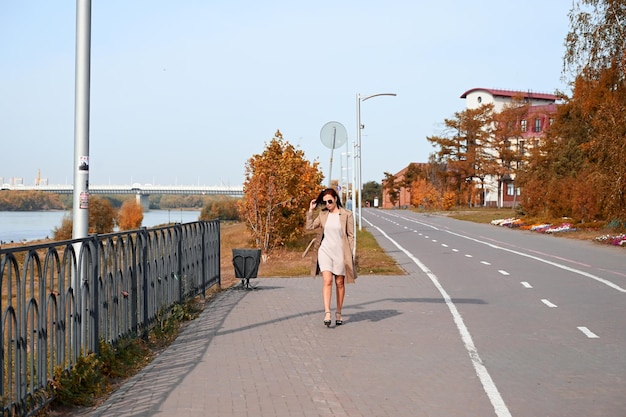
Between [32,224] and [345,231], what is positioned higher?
[345,231]

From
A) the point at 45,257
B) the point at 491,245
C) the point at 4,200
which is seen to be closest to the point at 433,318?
the point at 45,257

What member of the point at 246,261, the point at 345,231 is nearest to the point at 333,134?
the point at 246,261

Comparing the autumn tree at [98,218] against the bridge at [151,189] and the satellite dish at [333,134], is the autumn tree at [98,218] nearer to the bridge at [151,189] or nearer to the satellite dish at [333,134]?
the bridge at [151,189]

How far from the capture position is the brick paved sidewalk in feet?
19.5

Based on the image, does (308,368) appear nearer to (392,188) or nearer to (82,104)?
(82,104)

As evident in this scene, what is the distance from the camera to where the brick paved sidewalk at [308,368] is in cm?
595

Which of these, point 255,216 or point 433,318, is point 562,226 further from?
point 433,318

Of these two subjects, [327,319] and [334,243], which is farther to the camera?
[334,243]

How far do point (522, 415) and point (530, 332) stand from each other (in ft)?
13.6

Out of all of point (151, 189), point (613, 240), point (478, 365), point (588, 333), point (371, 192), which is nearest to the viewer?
→ point (478, 365)

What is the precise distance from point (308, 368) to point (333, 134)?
13.6m

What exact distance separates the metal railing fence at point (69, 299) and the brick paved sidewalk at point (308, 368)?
52 centimetres

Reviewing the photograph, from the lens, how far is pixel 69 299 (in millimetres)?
6273

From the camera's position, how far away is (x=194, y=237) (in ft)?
41.2
